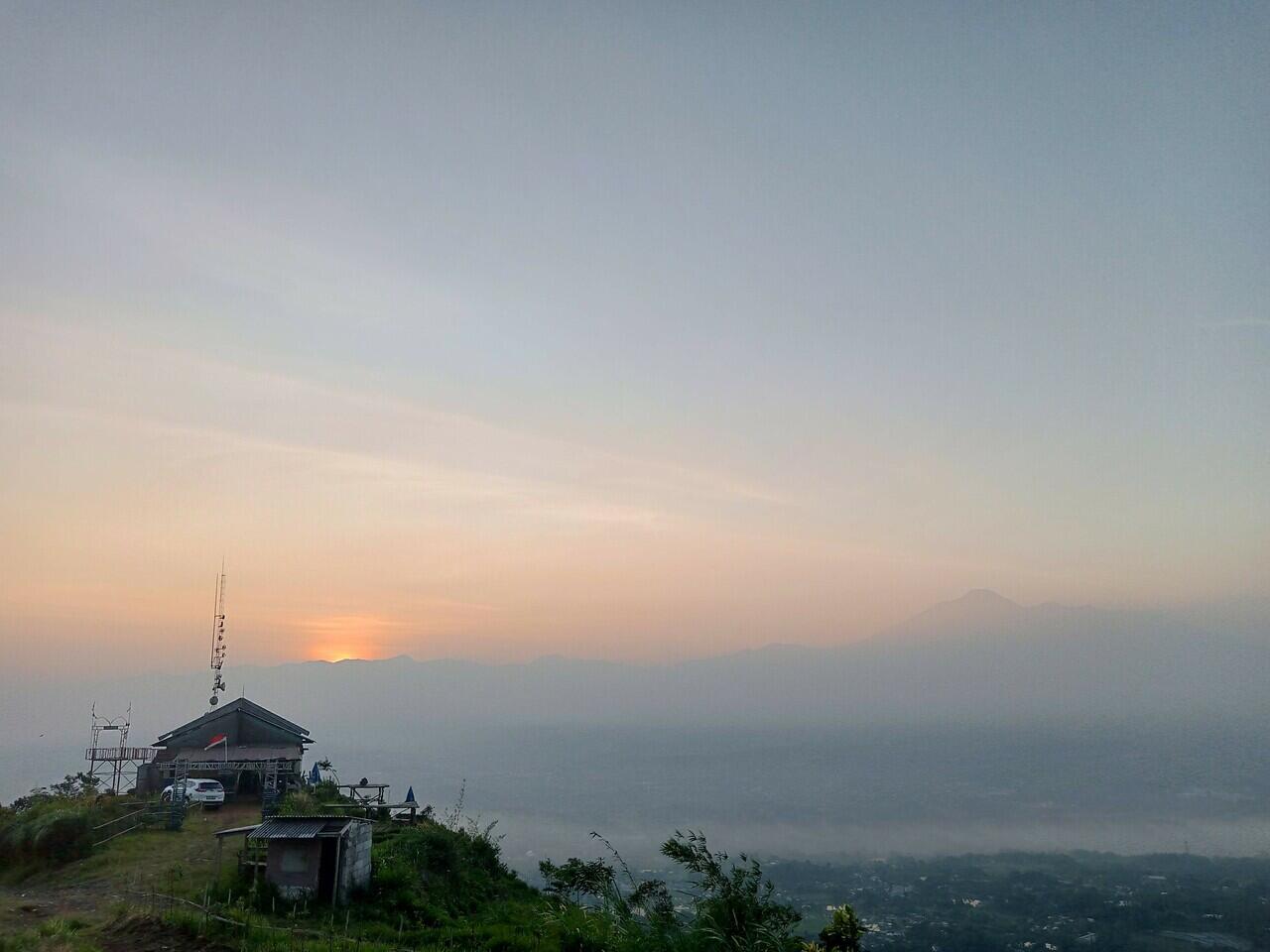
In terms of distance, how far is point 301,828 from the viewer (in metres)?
17.1

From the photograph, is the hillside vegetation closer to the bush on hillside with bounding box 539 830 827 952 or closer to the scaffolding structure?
the bush on hillside with bounding box 539 830 827 952

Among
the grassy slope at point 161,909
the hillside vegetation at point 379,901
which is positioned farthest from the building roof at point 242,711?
the grassy slope at point 161,909

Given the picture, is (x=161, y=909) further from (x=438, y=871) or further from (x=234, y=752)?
(x=234, y=752)

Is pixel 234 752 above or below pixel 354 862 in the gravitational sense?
above

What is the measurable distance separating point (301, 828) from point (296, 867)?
775 millimetres

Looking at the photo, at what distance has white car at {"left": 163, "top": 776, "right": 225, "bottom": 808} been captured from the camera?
25969mm

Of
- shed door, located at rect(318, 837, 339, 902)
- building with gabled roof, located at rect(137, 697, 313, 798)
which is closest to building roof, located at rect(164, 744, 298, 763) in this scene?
building with gabled roof, located at rect(137, 697, 313, 798)

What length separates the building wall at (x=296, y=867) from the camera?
1683cm

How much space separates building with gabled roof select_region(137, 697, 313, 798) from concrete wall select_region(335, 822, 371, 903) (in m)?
11.0

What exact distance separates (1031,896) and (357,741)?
410ft

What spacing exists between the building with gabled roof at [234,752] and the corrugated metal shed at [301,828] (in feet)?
37.3

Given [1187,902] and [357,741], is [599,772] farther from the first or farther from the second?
[1187,902]

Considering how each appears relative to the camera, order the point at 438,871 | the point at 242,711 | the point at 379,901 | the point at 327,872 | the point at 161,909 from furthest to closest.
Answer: the point at 242,711
the point at 438,871
the point at 379,901
the point at 327,872
the point at 161,909

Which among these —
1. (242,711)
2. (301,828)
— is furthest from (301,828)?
(242,711)
